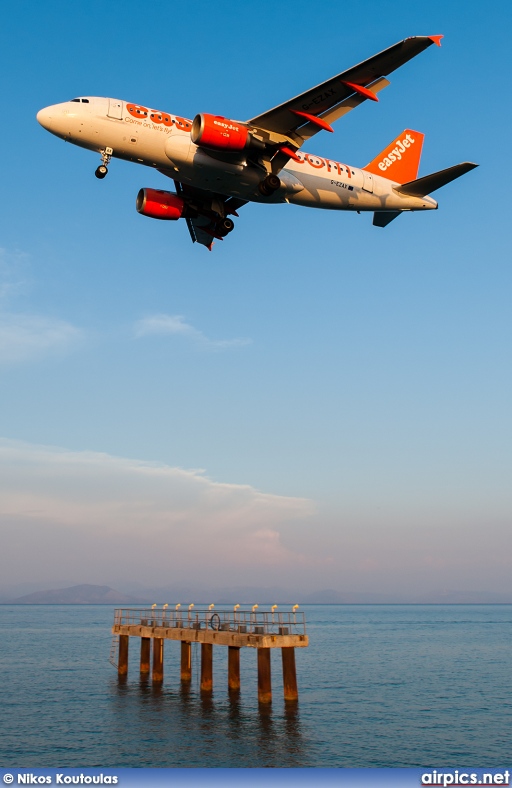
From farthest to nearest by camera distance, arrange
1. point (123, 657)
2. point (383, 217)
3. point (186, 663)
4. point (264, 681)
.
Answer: point (123, 657), point (186, 663), point (383, 217), point (264, 681)

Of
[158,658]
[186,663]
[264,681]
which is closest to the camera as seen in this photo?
[264,681]

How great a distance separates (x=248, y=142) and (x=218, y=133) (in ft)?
5.96

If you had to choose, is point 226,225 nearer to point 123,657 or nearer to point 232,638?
point 232,638

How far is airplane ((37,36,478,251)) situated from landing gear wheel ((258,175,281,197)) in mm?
50

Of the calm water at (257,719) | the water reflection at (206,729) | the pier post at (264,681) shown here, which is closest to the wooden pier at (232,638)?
the pier post at (264,681)

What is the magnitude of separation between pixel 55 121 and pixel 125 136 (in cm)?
327

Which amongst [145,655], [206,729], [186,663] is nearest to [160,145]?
[206,729]

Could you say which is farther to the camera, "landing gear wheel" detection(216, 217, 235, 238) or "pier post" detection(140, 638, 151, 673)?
"pier post" detection(140, 638, 151, 673)

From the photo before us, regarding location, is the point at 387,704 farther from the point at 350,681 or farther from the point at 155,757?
the point at 155,757

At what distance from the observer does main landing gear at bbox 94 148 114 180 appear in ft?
118

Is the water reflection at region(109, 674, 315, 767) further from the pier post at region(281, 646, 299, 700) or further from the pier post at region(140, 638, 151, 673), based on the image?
the pier post at region(140, 638, 151, 673)

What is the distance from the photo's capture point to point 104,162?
36.2 m

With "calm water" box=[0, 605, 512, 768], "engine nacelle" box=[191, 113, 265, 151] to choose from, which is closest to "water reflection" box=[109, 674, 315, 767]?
"calm water" box=[0, 605, 512, 768]

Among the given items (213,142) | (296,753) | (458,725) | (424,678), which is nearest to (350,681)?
(424,678)
